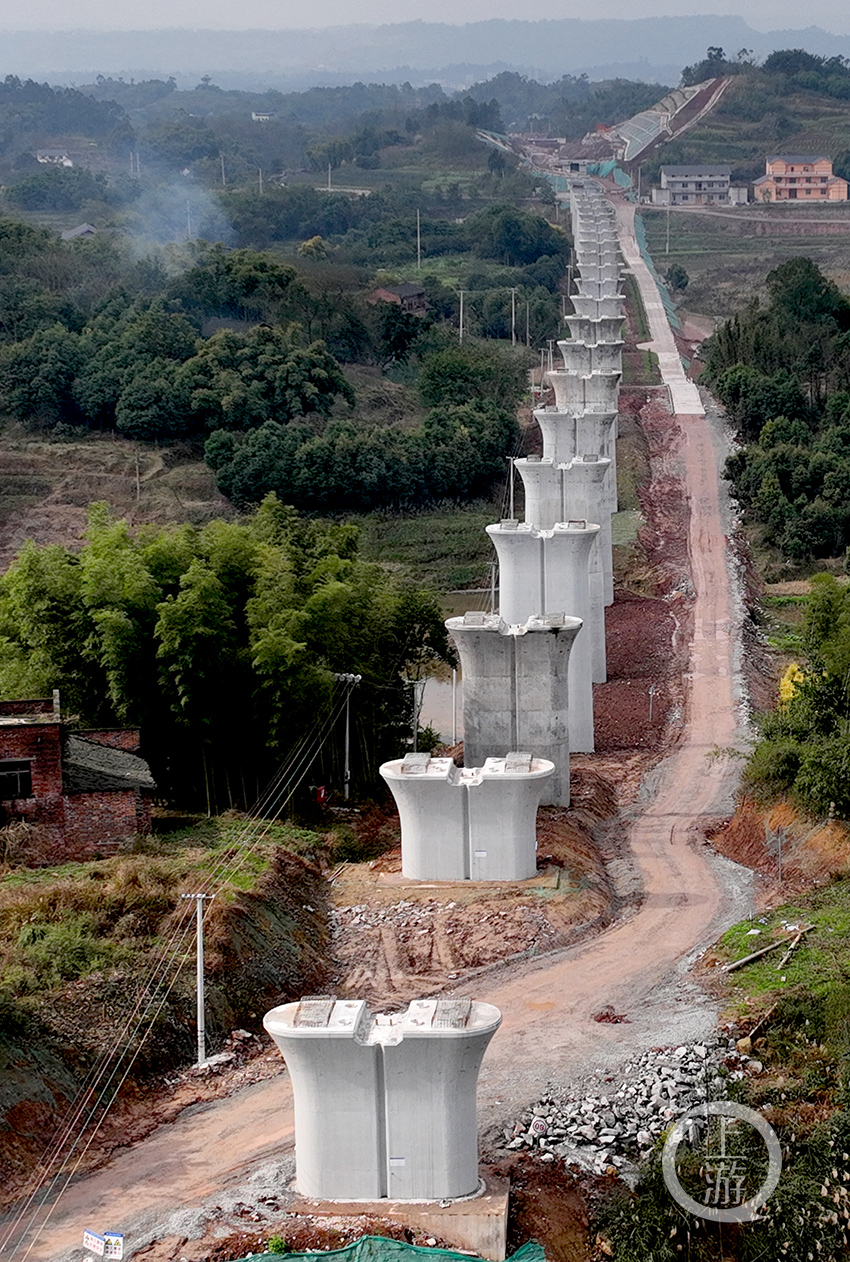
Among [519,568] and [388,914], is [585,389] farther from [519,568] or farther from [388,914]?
[388,914]

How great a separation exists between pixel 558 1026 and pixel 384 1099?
407cm

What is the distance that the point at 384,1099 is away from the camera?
733 inches

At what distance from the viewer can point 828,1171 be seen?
19.2m

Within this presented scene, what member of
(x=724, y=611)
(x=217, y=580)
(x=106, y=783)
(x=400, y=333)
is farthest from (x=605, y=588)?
(x=400, y=333)

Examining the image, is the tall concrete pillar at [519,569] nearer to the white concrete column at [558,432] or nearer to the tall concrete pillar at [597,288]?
the white concrete column at [558,432]

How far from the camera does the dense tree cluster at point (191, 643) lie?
1148 inches

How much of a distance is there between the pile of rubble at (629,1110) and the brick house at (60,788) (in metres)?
8.61

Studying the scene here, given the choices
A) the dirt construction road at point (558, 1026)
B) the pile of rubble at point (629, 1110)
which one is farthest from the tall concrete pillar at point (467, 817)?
the pile of rubble at point (629, 1110)

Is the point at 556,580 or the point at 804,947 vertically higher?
the point at 556,580

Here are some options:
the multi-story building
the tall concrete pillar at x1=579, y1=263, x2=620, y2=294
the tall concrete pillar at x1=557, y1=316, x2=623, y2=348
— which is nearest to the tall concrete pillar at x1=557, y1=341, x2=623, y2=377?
the tall concrete pillar at x1=557, y1=316, x2=623, y2=348

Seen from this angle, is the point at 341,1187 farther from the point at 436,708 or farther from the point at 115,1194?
the point at 436,708

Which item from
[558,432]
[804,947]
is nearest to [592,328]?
[558,432]

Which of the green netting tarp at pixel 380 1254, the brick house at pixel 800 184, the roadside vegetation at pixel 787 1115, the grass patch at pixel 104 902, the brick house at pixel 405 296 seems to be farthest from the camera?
the brick house at pixel 800 184

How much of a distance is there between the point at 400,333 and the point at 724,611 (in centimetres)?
3343
